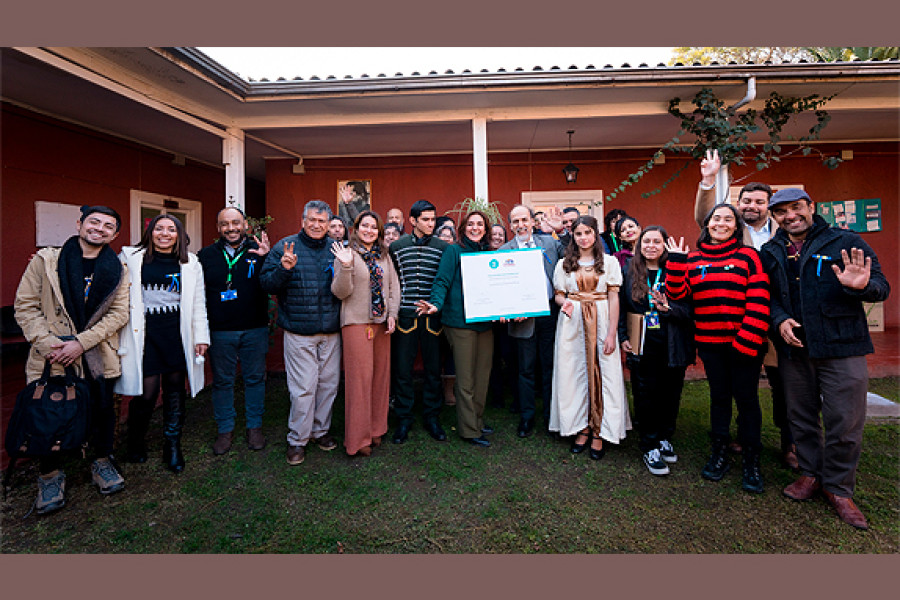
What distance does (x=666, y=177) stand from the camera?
7.97m

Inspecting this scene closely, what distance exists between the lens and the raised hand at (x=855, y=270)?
7.99 feet

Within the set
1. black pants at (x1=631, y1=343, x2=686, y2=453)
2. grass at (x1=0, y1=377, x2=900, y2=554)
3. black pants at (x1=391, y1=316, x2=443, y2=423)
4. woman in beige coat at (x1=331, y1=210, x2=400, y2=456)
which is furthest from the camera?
black pants at (x1=391, y1=316, x2=443, y2=423)

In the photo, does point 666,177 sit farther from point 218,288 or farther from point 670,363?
point 218,288

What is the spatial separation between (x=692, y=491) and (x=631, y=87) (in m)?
4.64

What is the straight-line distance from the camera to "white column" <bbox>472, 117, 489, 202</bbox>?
5375mm

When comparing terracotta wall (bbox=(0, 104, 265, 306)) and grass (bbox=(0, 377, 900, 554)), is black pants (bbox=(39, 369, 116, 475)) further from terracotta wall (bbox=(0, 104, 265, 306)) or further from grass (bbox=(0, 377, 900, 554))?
terracotta wall (bbox=(0, 104, 265, 306))

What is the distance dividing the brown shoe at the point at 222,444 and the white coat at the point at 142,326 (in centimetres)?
56

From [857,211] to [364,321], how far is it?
10080mm

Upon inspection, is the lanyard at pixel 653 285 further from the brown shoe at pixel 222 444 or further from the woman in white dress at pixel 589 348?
the brown shoe at pixel 222 444

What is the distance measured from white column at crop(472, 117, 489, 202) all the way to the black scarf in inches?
153

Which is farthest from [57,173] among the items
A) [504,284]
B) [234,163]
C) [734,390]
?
[734,390]

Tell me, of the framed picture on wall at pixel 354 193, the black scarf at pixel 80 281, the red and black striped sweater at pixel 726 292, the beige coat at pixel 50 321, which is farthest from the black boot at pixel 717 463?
the framed picture on wall at pixel 354 193

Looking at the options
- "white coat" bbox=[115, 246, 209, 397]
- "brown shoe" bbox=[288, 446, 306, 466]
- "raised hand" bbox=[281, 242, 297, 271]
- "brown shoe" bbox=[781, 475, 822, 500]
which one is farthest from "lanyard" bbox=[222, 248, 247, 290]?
"brown shoe" bbox=[781, 475, 822, 500]

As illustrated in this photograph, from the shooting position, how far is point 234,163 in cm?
586
